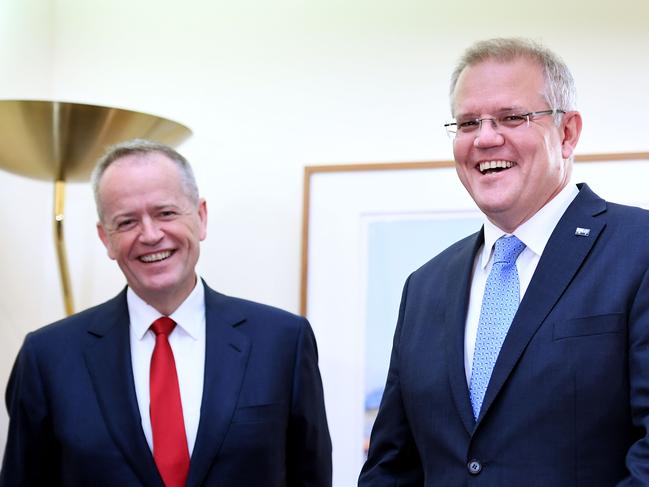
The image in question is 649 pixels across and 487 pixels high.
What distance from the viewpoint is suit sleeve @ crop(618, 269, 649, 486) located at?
1.50 metres

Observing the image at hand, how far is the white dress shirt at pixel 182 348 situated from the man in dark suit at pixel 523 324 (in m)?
0.48

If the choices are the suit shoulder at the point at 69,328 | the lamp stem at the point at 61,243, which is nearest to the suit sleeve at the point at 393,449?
the suit shoulder at the point at 69,328

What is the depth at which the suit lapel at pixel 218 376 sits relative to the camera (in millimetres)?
2141

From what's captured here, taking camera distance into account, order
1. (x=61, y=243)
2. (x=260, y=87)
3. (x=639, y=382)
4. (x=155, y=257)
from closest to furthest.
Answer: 1. (x=639, y=382)
2. (x=155, y=257)
3. (x=61, y=243)
4. (x=260, y=87)

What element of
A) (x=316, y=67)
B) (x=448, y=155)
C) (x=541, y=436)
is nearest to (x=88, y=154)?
(x=316, y=67)

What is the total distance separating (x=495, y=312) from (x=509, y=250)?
0.12 metres

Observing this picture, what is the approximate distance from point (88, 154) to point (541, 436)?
165 centimetres

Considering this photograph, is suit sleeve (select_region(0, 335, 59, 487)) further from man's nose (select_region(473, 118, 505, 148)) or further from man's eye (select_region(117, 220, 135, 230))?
man's nose (select_region(473, 118, 505, 148))

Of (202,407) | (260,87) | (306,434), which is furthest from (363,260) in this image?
(202,407)

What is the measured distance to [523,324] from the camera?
1.68 metres

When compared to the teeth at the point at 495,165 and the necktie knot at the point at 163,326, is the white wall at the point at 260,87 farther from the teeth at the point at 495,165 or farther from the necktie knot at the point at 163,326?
the teeth at the point at 495,165

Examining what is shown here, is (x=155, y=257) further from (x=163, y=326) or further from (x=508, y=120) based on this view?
(x=508, y=120)

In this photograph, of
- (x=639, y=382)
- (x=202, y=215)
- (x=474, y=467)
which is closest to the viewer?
(x=639, y=382)

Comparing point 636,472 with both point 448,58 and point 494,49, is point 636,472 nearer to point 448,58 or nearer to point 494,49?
point 494,49
